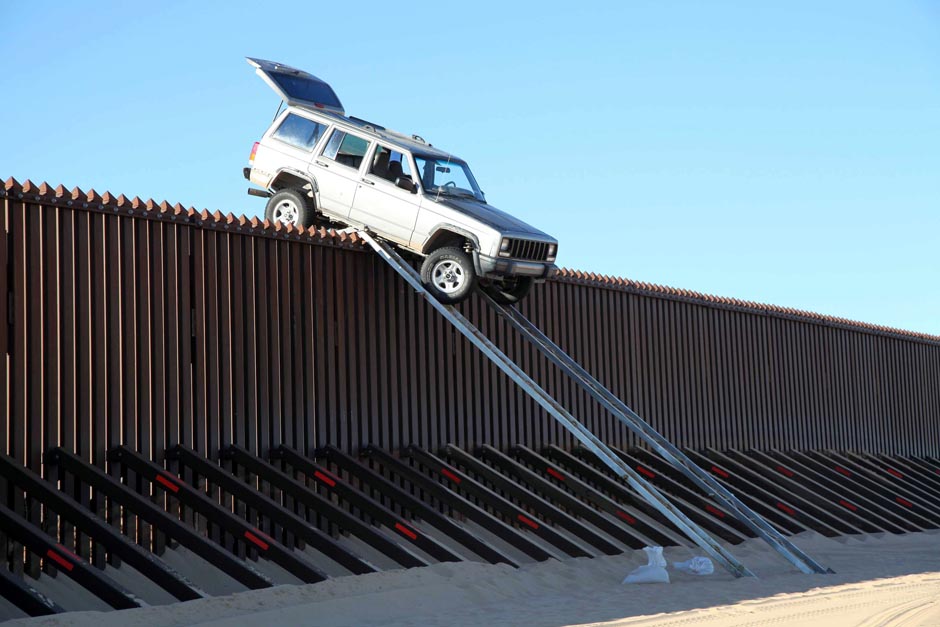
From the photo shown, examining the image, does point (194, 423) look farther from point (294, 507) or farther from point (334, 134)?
point (334, 134)

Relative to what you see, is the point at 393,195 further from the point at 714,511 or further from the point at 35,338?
Answer: the point at 714,511

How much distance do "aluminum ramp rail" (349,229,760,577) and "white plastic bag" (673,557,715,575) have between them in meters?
0.10

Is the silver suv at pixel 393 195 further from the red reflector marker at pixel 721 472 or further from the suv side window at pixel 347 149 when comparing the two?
the red reflector marker at pixel 721 472

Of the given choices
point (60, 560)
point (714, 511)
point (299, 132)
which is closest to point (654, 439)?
point (714, 511)

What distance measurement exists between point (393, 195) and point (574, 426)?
3528mm

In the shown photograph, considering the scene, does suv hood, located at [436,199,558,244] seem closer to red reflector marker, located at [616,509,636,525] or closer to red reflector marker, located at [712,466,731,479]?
red reflector marker, located at [616,509,636,525]

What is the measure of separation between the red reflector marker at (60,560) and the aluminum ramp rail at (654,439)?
24.1 feet

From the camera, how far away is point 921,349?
27234mm

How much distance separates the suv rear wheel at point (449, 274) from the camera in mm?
14117

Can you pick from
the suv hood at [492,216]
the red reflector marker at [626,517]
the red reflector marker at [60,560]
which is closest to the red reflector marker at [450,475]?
the red reflector marker at [626,517]

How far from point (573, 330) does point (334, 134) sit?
16.0ft

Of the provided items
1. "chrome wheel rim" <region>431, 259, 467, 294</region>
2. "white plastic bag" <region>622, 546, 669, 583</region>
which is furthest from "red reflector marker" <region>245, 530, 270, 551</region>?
"chrome wheel rim" <region>431, 259, 467, 294</region>

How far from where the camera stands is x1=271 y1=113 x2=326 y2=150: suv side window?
49.7ft

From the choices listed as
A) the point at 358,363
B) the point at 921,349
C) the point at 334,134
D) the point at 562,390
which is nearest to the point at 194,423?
the point at 358,363
